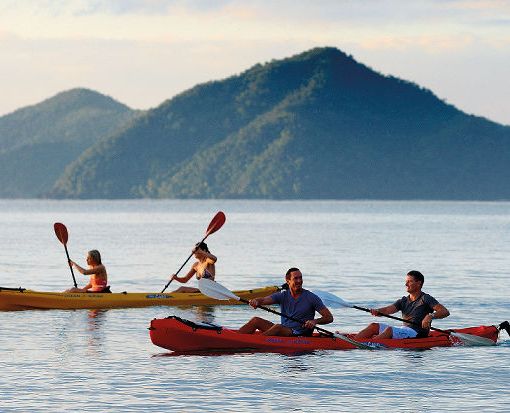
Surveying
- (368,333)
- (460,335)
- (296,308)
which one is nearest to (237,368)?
(296,308)

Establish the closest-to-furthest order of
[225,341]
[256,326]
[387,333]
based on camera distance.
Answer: [225,341], [256,326], [387,333]

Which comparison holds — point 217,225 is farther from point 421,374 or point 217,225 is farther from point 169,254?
point 169,254

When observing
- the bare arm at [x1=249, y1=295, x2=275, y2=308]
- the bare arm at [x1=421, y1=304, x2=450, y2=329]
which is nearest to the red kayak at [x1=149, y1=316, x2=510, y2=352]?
the bare arm at [x1=421, y1=304, x2=450, y2=329]

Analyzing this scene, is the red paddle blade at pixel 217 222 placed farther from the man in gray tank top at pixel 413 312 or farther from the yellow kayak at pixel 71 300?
the man in gray tank top at pixel 413 312

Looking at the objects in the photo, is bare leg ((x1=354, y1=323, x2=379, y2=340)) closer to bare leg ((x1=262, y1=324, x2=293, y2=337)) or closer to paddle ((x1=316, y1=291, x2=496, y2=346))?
paddle ((x1=316, y1=291, x2=496, y2=346))

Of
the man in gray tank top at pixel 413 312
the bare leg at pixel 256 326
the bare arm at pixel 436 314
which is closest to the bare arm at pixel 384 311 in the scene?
the man in gray tank top at pixel 413 312

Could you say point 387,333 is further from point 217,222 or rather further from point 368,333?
point 217,222

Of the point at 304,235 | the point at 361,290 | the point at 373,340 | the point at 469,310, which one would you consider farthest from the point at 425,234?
the point at 373,340

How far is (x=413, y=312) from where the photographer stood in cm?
1759

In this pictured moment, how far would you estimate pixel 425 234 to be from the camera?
268ft

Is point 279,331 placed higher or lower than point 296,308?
lower

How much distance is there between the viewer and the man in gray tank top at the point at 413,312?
1720 cm

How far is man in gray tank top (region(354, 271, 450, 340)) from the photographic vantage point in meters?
17.2

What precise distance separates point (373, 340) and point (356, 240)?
53313 millimetres
